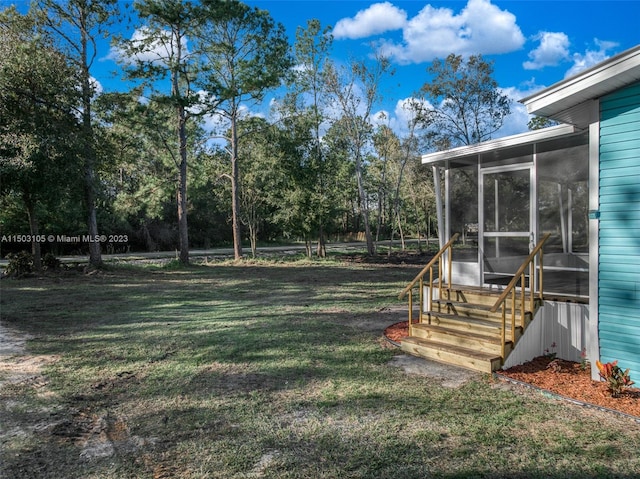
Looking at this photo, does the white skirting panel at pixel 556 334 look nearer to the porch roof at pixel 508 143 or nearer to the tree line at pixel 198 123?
the porch roof at pixel 508 143

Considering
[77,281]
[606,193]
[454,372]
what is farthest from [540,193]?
[77,281]

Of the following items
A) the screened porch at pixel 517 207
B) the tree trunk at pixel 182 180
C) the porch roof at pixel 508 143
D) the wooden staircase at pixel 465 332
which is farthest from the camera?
the tree trunk at pixel 182 180

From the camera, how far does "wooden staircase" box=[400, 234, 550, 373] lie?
466cm

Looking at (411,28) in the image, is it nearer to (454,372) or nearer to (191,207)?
(454,372)

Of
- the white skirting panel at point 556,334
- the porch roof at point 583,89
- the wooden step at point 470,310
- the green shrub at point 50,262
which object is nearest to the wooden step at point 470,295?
the wooden step at point 470,310

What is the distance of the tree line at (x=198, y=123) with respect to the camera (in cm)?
1298

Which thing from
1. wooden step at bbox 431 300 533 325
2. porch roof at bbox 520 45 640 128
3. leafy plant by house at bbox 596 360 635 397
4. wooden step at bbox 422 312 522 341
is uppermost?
porch roof at bbox 520 45 640 128

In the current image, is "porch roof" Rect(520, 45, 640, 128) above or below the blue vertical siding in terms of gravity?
above

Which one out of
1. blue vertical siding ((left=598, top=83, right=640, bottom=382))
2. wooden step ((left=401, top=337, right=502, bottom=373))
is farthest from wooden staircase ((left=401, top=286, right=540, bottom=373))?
blue vertical siding ((left=598, top=83, right=640, bottom=382))

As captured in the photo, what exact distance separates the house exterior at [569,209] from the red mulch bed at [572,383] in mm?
158

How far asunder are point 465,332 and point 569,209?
3.07m

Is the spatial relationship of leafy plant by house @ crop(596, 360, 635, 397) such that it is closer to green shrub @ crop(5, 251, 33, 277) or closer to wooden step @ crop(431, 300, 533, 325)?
wooden step @ crop(431, 300, 533, 325)

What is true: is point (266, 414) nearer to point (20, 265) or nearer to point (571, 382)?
point (571, 382)

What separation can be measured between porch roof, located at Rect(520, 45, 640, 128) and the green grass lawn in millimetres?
3127
